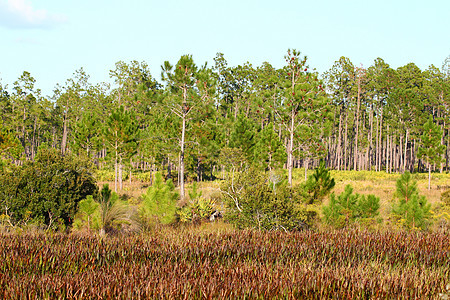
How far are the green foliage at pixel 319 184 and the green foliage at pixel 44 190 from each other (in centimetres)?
955

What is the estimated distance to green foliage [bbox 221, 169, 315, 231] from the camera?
419 inches

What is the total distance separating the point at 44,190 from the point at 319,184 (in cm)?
1104

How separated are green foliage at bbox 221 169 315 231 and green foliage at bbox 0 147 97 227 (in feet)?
18.1

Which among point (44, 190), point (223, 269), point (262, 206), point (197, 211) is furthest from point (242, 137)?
point (223, 269)

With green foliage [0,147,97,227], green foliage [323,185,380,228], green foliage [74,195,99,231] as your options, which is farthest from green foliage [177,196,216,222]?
green foliage [323,185,380,228]

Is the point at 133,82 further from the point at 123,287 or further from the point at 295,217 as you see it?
the point at 123,287

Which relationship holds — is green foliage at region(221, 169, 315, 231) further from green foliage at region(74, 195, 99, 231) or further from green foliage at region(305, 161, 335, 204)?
green foliage at region(305, 161, 335, 204)

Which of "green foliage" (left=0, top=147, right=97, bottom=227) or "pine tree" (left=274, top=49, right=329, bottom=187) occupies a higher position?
"pine tree" (left=274, top=49, right=329, bottom=187)

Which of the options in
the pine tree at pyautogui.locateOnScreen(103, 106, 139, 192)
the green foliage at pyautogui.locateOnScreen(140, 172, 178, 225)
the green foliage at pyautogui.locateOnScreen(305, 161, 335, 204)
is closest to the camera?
the green foliage at pyautogui.locateOnScreen(140, 172, 178, 225)

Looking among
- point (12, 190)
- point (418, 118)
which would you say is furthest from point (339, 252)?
point (418, 118)

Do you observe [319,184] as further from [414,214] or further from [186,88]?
[186,88]

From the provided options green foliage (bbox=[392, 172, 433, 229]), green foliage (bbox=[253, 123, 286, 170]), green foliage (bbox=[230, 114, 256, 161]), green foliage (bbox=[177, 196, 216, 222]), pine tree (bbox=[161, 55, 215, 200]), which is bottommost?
green foliage (bbox=[177, 196, 216, 222])

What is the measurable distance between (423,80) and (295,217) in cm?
5037

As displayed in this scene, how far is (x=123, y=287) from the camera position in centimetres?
366
